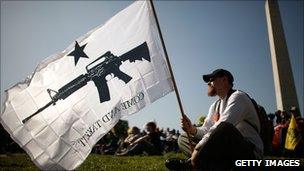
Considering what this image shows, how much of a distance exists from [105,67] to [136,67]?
0.47 metres

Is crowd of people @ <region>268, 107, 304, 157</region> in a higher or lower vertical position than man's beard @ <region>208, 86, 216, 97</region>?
lower

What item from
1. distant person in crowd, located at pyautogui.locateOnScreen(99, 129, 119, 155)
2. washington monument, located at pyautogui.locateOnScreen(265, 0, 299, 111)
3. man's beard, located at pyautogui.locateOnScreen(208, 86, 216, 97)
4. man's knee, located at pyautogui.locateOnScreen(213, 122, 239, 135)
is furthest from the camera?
washington monument, located at pyautogui.locateOnScreen(265, 0, 299, 111)

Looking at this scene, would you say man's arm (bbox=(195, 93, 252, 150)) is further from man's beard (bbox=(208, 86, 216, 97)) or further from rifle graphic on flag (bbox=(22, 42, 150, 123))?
rifle graphic on flag (bbox=(22, 42, 150, 123))

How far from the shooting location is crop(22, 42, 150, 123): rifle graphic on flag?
5.55m

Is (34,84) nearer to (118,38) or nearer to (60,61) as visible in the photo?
(60,61)

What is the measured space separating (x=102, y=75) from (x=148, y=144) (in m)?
6.85

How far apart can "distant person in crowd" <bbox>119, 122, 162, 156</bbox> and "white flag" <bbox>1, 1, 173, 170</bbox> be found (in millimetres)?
6638

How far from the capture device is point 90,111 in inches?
214

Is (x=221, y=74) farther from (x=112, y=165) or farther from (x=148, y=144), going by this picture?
(x=148, y=144)

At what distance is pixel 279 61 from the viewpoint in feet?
67.0

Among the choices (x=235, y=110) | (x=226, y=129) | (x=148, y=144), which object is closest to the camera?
(x=226, y=129)

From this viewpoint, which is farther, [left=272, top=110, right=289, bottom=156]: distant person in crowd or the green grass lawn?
[left=272, top=110, right=289, bottom=156]: distant person in crowd

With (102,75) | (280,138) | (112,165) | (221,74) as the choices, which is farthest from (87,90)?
(280,138)

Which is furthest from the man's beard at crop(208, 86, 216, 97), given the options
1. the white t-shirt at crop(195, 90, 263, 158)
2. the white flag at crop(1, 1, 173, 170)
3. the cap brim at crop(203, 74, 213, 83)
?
the white flag at crop(1, 1, 173, 170)
